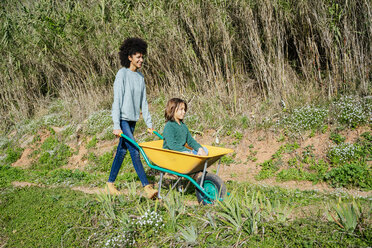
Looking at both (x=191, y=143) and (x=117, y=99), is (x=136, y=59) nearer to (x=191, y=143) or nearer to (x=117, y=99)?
(x=117, y=99)

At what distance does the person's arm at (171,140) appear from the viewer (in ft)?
11.5

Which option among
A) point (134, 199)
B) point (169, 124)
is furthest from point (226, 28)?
point (134, 199)

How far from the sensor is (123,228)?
2646mm

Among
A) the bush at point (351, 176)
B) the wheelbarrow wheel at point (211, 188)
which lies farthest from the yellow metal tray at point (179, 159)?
the bush at point (351, 176)

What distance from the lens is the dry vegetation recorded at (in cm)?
568

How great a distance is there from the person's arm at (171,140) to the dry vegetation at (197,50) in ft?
9.36

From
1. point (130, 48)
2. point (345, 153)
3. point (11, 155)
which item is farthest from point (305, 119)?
point (11, 155)

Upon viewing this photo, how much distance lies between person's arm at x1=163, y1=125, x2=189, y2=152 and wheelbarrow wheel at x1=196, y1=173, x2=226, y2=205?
1.46 ft

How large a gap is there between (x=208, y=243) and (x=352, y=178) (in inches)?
102

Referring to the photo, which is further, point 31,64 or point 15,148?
point 31,64

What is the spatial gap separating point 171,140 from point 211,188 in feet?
2.43

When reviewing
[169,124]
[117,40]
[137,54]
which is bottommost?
[169,124]

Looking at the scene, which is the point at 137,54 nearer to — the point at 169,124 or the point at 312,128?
the point at 169,124

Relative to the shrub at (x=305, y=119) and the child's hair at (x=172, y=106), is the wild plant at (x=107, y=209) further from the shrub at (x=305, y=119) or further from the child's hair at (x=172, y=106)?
→ the shrub at (x=305, y=119)
